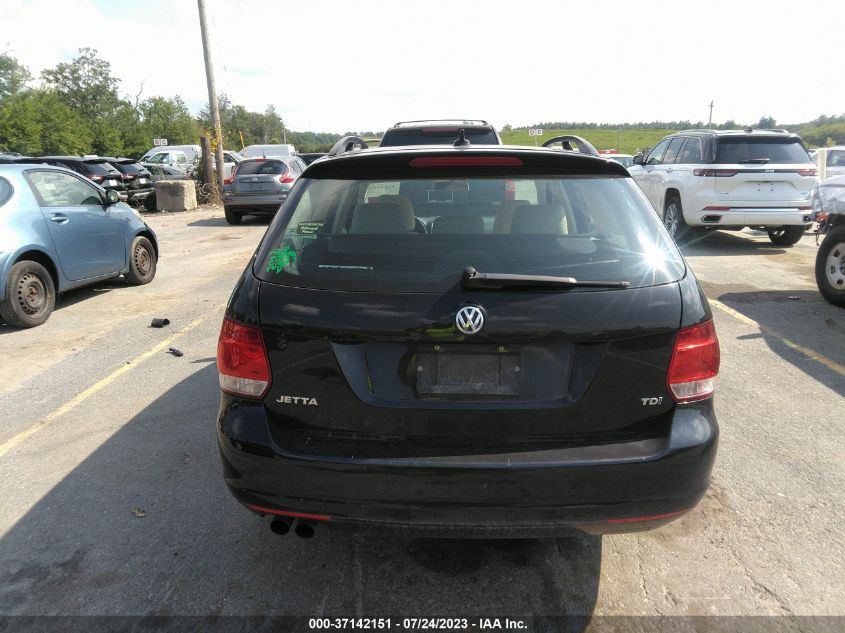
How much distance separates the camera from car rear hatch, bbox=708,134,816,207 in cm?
1039

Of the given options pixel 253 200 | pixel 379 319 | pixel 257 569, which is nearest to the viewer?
pixel 379 319

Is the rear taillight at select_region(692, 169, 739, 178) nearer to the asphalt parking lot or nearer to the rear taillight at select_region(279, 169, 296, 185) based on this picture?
the asphalt parking lot

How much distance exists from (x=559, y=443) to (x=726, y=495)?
1.66 m

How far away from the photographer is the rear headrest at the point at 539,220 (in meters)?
2.52

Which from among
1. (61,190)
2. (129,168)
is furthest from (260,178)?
(61,190)

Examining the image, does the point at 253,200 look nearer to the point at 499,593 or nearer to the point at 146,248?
the point at 146,248

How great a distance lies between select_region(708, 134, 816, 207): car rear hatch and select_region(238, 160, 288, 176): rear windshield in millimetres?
10120

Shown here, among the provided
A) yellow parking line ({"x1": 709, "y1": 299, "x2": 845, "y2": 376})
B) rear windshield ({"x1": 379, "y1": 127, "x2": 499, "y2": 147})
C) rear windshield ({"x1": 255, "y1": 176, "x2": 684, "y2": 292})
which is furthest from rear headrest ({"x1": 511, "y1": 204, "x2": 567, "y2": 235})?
rear windshield ({"x1": 379, "y1": 127, "x2": 499, "y2": 147})

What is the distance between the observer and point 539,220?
8.49 feet

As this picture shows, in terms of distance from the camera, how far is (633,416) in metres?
2.22

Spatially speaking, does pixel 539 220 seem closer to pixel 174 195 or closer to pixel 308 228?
pixel 308 228

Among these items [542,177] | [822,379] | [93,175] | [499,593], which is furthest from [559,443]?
[93,175]

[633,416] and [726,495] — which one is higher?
[633,416]

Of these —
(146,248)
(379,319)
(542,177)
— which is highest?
(542,177)
